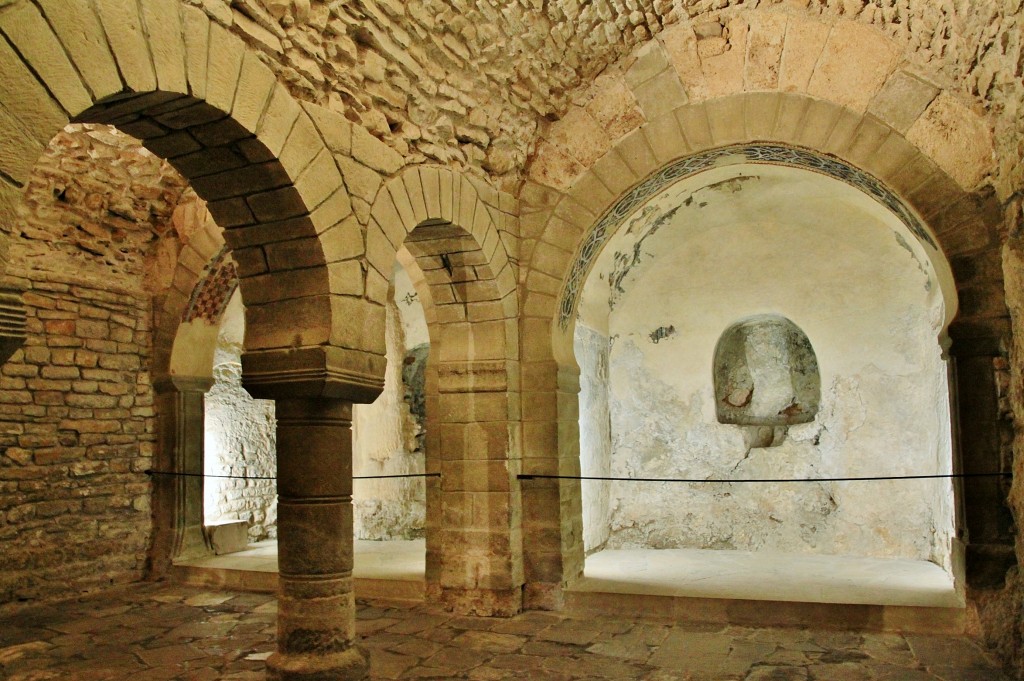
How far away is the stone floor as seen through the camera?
4.49 metres

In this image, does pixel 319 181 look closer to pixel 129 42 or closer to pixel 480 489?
pixel 129 42

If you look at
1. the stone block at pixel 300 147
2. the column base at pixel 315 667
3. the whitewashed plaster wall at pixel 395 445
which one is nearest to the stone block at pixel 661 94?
the stone block at pixel 300 147

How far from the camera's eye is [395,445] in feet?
28.6

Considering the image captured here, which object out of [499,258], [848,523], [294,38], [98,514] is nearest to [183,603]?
[98,514]

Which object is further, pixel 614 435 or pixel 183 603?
pixel 614 435

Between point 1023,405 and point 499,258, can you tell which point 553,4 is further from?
point 1023,405

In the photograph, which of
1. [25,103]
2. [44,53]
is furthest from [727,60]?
[25,103]

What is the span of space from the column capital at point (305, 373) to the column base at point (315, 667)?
50.2 inches

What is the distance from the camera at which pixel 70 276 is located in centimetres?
698

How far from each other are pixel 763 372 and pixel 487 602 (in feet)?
12.5

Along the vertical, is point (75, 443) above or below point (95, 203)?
below

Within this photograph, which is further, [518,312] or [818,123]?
[518,312]

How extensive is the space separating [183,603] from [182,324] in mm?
2508

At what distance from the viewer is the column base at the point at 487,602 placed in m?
5.79
